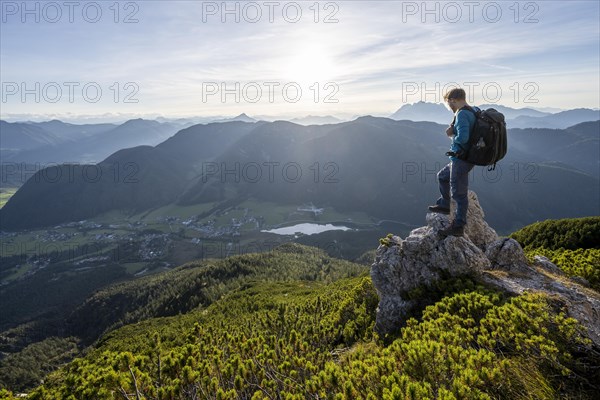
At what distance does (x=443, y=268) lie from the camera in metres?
13.8

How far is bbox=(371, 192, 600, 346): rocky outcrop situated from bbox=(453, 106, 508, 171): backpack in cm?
465

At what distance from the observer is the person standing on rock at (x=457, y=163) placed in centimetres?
1039

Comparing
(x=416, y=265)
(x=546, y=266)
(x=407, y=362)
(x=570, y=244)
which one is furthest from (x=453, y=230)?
(x=570, y=244)

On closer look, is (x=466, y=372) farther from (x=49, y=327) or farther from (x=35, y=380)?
(x=49, y=327)

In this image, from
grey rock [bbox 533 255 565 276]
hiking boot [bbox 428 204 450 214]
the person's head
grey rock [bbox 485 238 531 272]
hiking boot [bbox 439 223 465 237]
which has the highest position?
the person's head

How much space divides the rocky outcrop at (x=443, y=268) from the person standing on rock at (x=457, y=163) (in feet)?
3.20

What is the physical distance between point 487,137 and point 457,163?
1553 mm

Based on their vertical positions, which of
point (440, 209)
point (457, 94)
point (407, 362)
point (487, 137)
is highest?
point (457, 94)

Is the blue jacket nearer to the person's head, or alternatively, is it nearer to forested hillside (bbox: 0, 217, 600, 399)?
the person's head

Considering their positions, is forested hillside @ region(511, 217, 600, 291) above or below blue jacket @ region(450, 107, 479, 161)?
below

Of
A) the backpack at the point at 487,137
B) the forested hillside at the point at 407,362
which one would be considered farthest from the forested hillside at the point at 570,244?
the backpack at the point at 487,137

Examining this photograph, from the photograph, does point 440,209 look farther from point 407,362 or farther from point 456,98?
point 407,362

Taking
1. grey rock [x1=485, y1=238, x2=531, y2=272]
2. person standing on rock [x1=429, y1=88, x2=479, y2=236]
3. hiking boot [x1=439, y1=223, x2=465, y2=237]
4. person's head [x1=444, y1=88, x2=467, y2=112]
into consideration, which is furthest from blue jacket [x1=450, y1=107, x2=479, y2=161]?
grey rock [x1=485, y1=238, x2=531, y2=272]

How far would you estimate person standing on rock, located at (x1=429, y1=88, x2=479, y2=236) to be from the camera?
10391mm
